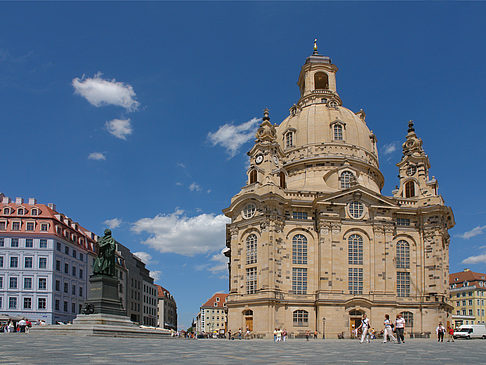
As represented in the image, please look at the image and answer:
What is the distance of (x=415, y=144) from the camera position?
7575 cm

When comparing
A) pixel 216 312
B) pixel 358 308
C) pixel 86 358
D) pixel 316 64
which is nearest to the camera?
pixel 86 358

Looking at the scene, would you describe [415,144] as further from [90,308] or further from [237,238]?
[90,308]

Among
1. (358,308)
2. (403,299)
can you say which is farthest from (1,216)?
(403,299)

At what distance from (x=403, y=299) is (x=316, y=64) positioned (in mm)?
43714

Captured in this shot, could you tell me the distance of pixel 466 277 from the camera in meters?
117

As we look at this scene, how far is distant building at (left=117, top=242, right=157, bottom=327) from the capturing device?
327 ft

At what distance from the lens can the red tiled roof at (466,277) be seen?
378ft

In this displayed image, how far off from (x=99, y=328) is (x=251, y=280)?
35149 mm

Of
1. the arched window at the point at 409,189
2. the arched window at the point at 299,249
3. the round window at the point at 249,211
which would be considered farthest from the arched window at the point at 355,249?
the round window at the point at 249,211

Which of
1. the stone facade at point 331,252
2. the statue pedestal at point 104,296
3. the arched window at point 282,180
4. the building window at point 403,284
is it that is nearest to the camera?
the statue pedestal at point 104,296

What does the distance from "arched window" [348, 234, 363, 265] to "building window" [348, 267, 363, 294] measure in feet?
3.35

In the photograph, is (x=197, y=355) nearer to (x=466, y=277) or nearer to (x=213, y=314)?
(x=466, y=277)

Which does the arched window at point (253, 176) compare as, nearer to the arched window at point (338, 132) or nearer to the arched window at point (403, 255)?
the arched window at point (338, 132)

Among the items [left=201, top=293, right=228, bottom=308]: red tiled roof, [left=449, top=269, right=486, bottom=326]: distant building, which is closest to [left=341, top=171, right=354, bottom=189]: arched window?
[left=449, top=269, right=486, bottom=326]: distant building
